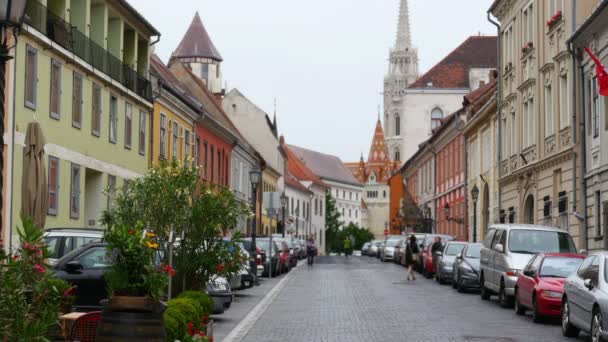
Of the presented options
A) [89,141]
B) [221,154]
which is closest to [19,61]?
[89,141]

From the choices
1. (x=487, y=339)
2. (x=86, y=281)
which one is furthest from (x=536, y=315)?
(x=86, y=281)

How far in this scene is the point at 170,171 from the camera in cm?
1945

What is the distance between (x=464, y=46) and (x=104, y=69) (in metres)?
61.6

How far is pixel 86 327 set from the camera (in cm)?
1057

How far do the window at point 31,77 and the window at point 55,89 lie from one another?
147 cm

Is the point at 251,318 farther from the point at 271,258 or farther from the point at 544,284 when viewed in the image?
the point at 271,258

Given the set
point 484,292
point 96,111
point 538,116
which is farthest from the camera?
point 538,116

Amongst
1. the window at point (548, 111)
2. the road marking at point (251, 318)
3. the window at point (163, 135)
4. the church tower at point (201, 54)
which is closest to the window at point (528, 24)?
the window at point (548, 111)

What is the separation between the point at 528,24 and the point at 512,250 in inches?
686

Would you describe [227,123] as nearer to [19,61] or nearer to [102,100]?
[102,100]

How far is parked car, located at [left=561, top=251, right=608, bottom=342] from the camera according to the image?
15074 millimetres

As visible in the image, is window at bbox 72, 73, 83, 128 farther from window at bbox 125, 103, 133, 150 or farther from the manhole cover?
the manhole cover

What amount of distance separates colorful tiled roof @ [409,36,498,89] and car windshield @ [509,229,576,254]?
64.2 meters

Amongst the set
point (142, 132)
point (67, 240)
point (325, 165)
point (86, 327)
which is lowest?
point (86, 327)
